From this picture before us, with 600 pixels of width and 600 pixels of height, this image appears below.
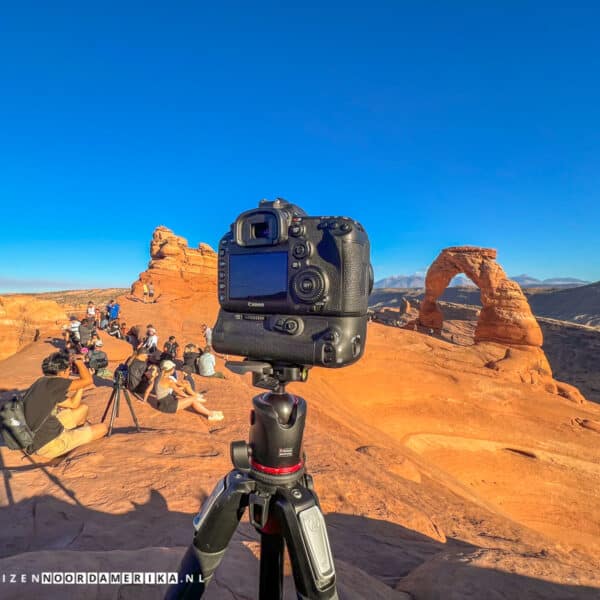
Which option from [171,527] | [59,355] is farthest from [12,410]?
[171,527]

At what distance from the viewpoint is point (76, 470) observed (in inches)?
121

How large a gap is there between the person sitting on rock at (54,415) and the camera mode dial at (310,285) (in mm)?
3468

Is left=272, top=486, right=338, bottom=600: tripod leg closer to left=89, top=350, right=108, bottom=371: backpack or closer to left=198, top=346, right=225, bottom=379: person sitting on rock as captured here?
left=89, top=350, right=108, bottom=371: backpack

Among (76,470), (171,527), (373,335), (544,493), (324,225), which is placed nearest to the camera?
(324,225)

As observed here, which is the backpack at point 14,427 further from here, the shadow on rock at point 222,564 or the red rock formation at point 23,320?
the red rock formation at point 23,320

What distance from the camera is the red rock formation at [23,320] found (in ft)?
32.1

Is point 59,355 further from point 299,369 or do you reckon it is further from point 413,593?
point 413,593

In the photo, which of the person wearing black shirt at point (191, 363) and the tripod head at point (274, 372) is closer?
the tripod head at point (274, 372)

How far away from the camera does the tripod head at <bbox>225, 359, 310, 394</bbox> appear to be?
4.30ft

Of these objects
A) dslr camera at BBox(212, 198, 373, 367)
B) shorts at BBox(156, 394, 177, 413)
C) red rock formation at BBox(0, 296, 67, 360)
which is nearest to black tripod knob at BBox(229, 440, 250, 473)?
dslr camera at BBox(212, 198, 373, 367)

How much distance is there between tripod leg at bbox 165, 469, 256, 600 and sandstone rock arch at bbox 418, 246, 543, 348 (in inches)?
802

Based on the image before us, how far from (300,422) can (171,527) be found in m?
2.03

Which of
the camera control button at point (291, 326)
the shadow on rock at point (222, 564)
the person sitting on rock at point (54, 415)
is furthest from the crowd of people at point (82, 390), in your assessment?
the camera control button at point (291, 326)

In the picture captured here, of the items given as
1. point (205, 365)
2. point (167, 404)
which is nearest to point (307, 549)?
point (167, 404)
